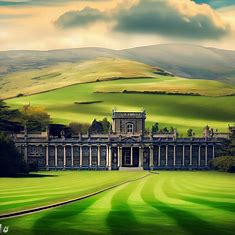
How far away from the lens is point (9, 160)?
10550 centimetres

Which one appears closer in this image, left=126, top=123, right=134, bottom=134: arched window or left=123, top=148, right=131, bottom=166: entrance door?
left=123, top=148, right=131, bottom=166: entrance door

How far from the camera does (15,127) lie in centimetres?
15475

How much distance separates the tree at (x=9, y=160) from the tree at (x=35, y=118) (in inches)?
2167

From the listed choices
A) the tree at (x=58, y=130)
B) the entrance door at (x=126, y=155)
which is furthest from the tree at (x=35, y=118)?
the entrance door at (x=126, y=155)

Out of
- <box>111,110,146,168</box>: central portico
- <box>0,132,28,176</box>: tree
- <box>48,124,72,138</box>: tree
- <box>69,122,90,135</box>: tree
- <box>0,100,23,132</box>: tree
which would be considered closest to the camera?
<box>0,132,28,176</box>: tree

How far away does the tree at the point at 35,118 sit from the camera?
170500mm

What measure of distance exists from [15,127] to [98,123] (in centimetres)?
2669

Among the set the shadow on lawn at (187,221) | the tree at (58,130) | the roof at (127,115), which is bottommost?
the shadow on lawn at (187,221)

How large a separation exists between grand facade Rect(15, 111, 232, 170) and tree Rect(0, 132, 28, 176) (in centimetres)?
3269

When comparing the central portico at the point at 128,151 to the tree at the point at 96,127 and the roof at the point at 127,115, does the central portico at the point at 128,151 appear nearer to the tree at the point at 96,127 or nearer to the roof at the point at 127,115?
the roof at the point at 127,115

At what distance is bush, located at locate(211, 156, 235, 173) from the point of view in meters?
125

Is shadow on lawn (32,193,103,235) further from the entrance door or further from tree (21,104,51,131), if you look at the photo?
tree (21,104,51,131)

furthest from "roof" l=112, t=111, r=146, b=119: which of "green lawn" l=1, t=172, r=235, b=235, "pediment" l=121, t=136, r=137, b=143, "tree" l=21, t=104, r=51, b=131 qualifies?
"green lawn" l=1, t=172, r=235, b=235

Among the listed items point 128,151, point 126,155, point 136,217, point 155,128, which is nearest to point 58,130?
point 126,155
